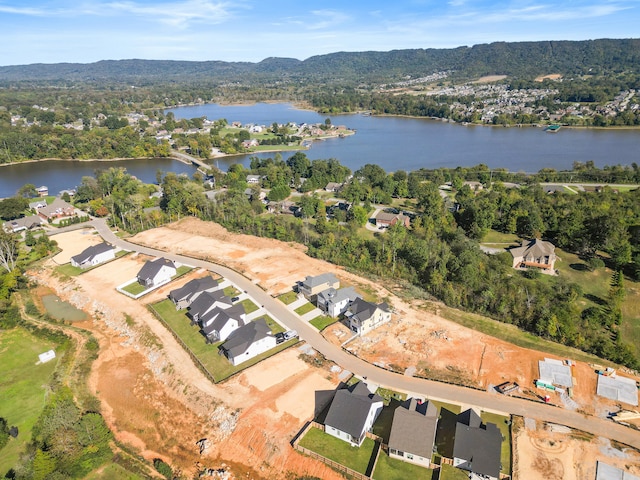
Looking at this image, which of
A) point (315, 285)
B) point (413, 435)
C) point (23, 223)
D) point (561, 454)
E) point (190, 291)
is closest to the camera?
point (561, 454)

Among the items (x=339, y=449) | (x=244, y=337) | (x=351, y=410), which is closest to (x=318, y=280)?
(x=244, y=337)

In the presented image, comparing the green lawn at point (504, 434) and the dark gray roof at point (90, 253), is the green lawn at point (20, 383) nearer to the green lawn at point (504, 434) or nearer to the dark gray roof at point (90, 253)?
the dark gray roof at point (90, 253)

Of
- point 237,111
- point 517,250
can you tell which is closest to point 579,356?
point 517,250

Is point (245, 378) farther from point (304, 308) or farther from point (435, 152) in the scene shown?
point (435, 152)

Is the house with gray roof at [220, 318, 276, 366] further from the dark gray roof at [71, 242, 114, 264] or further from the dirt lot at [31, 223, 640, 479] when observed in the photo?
the dark gray roof at [71, 242, 114, 264]

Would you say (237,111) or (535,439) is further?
(237,111)

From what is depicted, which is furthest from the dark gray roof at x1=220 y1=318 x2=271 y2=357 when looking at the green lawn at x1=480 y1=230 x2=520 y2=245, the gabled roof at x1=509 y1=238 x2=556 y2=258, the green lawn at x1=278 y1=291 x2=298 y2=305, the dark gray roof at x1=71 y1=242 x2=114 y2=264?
the green lawn at x1=480 y1=230 x2=520 y2=245

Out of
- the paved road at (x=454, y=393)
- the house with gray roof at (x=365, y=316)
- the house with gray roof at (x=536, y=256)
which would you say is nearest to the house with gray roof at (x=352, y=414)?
the paved road at (x=454, y=393)

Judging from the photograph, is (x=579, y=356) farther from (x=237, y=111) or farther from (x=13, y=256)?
(x=237, y=111)
